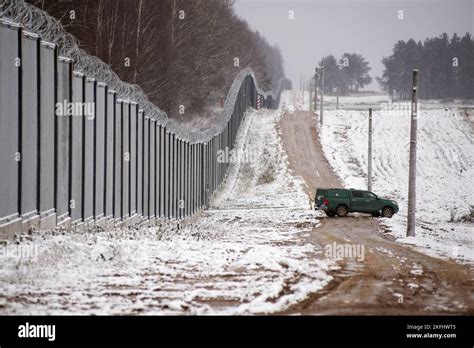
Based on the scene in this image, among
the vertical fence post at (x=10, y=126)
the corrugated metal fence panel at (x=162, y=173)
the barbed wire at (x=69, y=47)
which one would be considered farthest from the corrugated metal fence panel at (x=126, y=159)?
the vertical fence post at (x=10, y=126)

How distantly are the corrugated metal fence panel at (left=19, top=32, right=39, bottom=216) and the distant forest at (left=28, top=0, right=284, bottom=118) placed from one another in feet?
63.8

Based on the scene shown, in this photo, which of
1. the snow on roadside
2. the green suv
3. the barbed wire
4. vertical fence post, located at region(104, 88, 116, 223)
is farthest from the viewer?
the snow on roadside

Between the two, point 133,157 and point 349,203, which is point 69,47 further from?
point 349,203

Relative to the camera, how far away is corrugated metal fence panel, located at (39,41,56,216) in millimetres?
17578

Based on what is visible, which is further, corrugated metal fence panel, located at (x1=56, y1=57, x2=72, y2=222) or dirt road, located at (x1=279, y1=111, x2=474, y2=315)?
corrugated metal fence panel, located at (x1=56, y1=57, x2=72, y2=222)

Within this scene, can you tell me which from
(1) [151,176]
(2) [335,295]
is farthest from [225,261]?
(1) [151,176]

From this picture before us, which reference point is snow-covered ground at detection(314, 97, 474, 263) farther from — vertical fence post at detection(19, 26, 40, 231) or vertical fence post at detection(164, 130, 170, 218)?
vertical fence post at detection(19, 26, 40, 231)

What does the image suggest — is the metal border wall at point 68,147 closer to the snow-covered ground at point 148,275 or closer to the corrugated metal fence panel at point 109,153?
the corrugated metal fence panel at point 109,153

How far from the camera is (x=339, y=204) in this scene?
40.0 m

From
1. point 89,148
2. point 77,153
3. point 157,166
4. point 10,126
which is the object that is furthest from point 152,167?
point 10,126

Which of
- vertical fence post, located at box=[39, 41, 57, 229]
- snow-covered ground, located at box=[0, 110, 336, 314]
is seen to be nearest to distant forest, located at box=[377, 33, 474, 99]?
vertical fence post, located at box=[39, 41, 57, 229]

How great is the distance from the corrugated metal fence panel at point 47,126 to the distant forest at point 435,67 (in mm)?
127733

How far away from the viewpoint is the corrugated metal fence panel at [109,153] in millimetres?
23641

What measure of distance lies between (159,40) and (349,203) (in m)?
27.4
